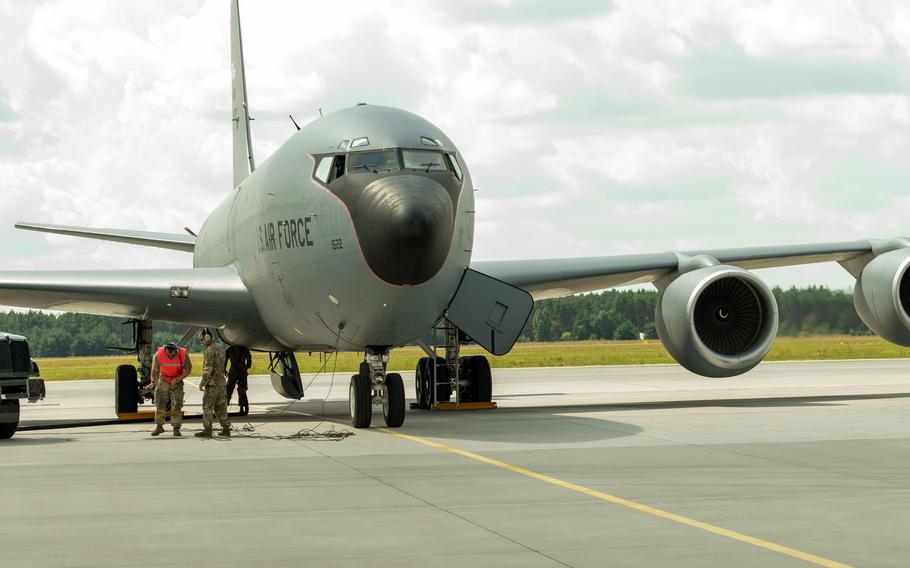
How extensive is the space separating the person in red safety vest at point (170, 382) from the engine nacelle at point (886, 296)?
12.9 m

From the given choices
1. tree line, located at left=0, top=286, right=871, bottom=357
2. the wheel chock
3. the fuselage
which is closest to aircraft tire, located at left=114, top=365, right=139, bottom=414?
the fuselage

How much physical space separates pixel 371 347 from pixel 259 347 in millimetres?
4743

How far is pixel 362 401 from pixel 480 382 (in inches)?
234

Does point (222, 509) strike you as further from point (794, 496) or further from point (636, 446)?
point (636, 446)

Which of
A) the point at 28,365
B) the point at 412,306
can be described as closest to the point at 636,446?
the point at 412,306

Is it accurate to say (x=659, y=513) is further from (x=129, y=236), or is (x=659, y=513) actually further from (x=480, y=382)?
(x=129, y=236)

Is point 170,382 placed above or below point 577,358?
below

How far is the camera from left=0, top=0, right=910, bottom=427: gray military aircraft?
16.1 metres

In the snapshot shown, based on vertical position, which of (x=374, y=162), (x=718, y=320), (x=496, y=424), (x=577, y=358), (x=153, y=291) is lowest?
(x=496, y=424)

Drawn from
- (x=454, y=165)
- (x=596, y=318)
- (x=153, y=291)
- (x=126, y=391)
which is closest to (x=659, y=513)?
(x=454, y=165)

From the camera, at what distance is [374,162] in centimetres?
1630

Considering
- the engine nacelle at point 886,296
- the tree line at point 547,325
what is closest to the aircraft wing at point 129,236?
the engine nacelle at point 886,296

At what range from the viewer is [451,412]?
70.7ft

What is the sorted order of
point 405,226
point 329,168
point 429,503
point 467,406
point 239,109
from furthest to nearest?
point 239,109
point 467,406
point 329,168
point 405,226
point 429,503
